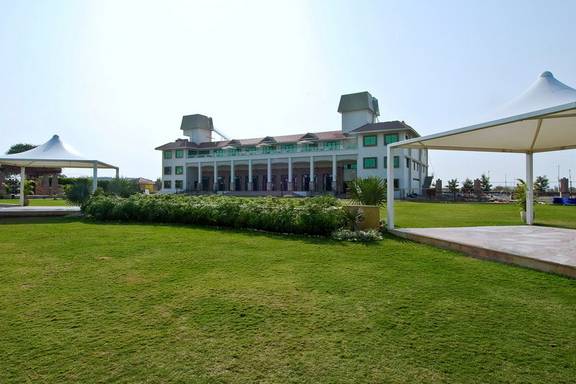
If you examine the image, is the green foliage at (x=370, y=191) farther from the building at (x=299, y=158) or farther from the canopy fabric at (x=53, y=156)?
the building at (x=299, y=158)

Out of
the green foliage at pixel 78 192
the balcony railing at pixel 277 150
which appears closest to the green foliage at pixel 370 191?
the green foliage at pixel 78 192

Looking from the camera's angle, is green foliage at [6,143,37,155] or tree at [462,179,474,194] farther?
green foliage at [6,143,37,155]

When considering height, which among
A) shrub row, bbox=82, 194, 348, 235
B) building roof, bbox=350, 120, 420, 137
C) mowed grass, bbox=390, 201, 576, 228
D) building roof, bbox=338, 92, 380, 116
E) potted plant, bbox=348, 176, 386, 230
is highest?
building roof, bbox=338, 92, 380, 116

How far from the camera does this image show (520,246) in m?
6.45

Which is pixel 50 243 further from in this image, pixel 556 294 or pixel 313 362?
pixel 556 294

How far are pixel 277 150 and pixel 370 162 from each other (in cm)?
1135

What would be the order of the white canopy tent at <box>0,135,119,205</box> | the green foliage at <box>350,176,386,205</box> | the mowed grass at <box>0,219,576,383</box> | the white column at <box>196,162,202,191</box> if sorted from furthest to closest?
the white column at <box>196,162,202,191</box> → the white canopy tent at <box>0,135,119,205</box> → the green foliage at <box>350,176,386,205</box> → the mowed grass at <box>0,219,576,383</box>

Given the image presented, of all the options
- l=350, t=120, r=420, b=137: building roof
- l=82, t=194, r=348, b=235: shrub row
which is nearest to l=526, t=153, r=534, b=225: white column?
l=82, t=194, r=348, b=235: shrub row

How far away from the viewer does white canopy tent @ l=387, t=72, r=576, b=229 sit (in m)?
6.13

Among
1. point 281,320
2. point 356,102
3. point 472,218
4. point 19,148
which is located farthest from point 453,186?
point 19,148

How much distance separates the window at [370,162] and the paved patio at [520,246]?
27799 millimetres

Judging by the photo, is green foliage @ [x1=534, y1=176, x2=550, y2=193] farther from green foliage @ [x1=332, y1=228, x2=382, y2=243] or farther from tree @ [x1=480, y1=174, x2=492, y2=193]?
green foliage @ [x1=332, y1=228, x2=382, y2=243]

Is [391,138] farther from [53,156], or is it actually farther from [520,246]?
[520,246]

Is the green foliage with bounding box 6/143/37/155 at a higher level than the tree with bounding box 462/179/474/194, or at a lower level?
higher
